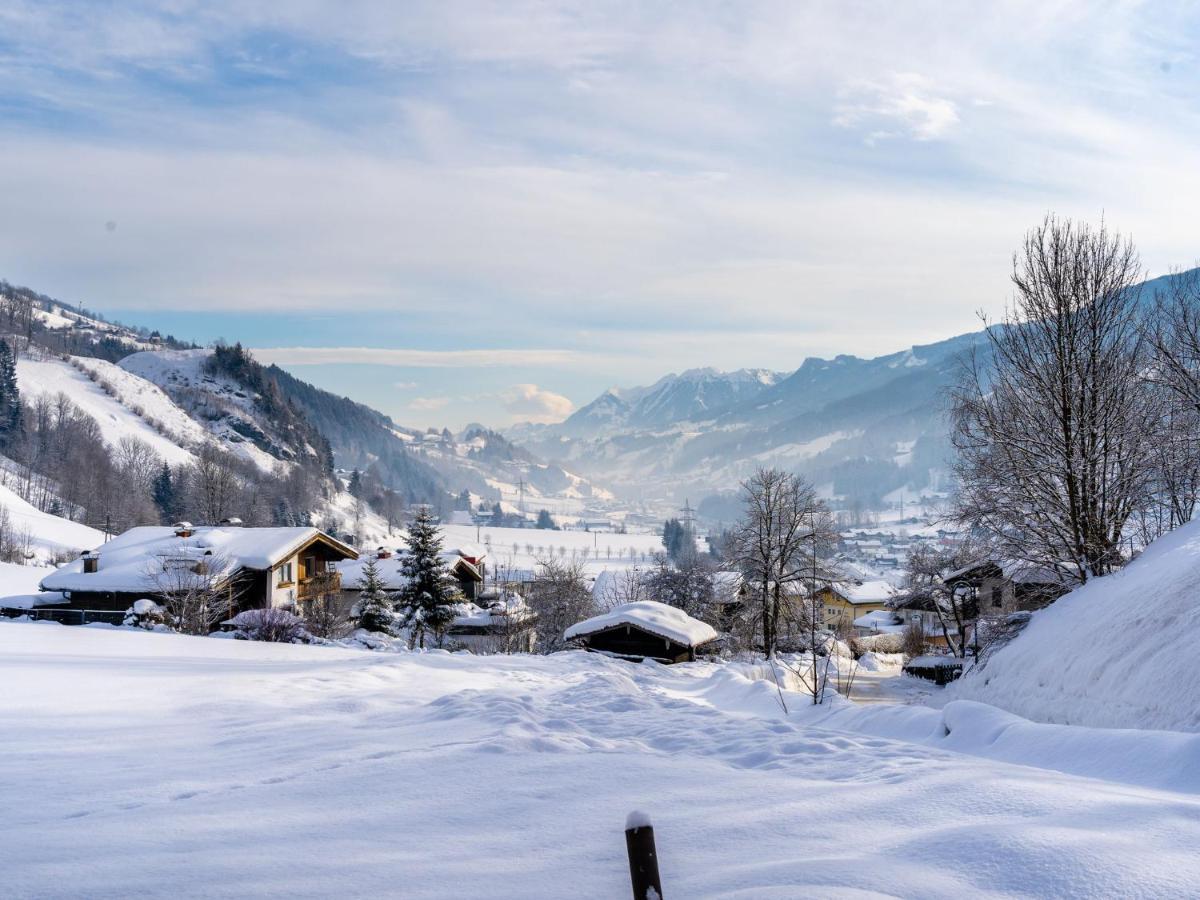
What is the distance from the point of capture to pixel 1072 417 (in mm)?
17719

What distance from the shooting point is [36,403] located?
13688 cm

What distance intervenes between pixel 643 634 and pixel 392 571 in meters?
24.4

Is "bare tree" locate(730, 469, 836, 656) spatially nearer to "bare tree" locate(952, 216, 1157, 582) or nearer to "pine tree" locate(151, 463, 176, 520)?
"bare tree" locate(952, 216, 1157, 582)

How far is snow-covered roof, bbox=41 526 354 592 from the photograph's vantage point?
35094 mm

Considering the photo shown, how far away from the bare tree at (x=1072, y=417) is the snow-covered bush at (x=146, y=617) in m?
26.6

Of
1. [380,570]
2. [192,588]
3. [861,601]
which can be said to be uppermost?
[192,588]

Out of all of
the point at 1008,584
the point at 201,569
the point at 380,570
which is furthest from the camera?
the point at 380,570

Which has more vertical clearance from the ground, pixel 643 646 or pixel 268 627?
pixel 268 627

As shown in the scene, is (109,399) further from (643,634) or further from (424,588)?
(643,634)

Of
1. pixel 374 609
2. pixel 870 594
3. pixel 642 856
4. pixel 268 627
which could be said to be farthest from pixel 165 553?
pixel 870 594

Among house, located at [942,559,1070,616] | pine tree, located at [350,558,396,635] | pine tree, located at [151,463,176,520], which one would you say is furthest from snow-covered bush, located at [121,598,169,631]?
pine tree, located at [151,463,176,520]

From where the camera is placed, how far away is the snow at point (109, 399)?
143250 millimetres

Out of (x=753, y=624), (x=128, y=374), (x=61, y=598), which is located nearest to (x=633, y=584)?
(x=753, y=624)

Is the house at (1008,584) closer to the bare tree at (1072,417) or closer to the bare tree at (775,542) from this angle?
the bare tree at (1072,417)
